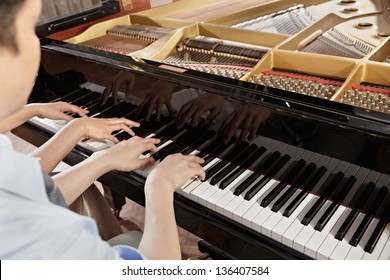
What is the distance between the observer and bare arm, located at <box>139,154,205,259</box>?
4.72ft

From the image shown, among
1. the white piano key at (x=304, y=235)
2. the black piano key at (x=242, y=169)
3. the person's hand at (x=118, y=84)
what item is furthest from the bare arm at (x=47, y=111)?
the white piano key at (x=304, y=235)

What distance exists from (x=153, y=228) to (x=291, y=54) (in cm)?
118

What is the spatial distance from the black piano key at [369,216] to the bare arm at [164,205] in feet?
2.19

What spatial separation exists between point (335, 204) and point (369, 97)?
21.2 inches

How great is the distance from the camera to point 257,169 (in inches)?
74.5

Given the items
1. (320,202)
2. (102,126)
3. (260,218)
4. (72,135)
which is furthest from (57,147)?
(320,202)

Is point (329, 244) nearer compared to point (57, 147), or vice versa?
point (329, 244)

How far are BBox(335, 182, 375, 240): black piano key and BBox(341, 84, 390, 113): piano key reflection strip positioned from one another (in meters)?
0.40

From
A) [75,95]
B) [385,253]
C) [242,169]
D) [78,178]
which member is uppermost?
[75,95]

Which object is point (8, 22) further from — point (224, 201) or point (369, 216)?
point (369, 216)

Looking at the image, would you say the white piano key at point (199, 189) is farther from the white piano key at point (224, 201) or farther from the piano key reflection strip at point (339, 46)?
the piano key reflection strip at point (339, 46)

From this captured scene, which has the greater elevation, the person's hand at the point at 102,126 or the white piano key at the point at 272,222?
the person's hand at the point at 102,126

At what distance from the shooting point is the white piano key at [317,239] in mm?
1532
